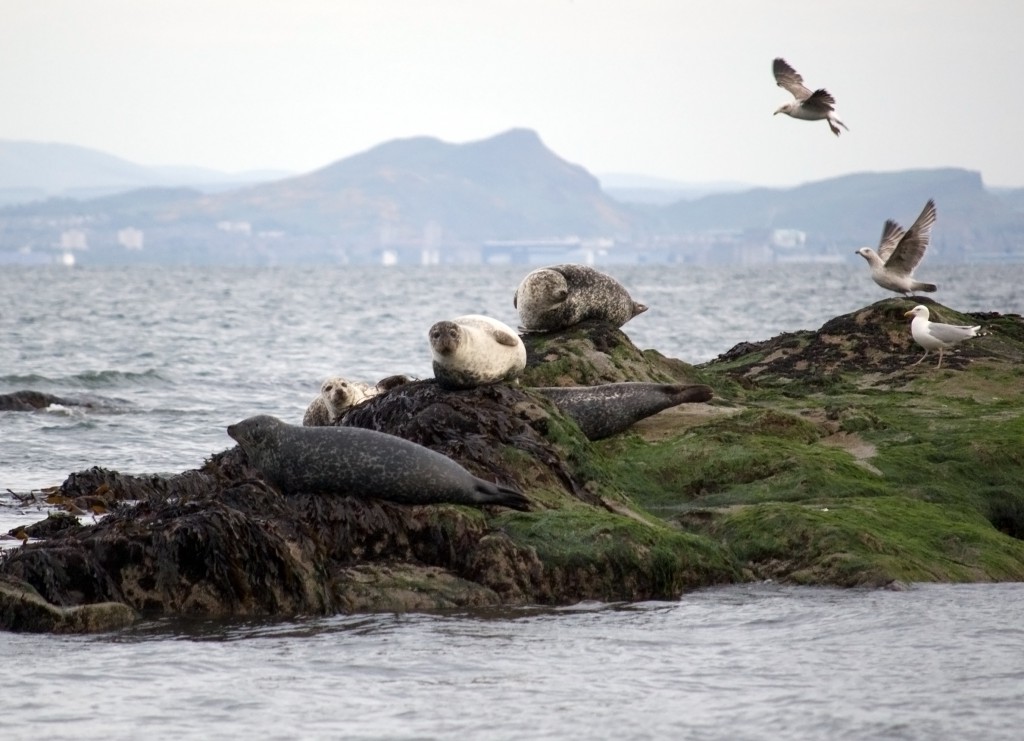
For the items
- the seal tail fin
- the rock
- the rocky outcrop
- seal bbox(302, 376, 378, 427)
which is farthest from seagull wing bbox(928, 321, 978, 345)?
the rock

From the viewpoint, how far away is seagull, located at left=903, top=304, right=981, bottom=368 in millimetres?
12148

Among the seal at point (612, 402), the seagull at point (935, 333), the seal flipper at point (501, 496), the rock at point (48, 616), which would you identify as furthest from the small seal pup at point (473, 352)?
the seagull at point (935, 333)

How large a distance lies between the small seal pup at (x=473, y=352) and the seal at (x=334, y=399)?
135 cm

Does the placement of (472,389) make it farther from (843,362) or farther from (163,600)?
(843,362)

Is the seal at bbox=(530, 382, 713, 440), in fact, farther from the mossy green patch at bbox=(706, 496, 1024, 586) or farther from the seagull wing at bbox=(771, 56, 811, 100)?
the seagull wing at bbox=(771, 56, 811, 100)

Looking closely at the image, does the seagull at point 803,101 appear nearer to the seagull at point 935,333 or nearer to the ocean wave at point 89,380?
the seagull at point 935,333

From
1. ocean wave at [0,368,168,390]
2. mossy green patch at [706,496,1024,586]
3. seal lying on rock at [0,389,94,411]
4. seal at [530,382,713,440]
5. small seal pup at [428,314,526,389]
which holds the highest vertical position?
small seal pup at [428,314,526,389]

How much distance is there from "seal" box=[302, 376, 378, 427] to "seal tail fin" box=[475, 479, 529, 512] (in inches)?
102

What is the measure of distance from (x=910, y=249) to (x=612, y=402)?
17.0 feet

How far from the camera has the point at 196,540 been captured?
723cm

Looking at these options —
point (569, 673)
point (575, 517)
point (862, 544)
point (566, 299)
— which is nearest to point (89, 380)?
point (566, 299)

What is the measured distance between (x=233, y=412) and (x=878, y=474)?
41.6 ft

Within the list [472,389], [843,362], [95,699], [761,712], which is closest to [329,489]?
[472,389]

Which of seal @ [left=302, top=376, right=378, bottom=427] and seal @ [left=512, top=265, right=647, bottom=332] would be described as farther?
seal @ [left=512, top=265, right=647, bottom=332]
